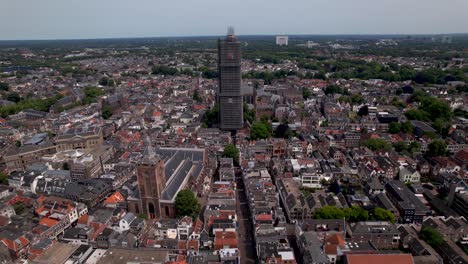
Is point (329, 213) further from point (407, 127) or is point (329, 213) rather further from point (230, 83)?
point (407, 127)

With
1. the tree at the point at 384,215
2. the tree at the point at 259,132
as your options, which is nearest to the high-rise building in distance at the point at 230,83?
the tree at the point at 259,132

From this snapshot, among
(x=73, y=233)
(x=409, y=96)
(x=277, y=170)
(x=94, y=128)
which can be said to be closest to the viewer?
(x=73, y=233)

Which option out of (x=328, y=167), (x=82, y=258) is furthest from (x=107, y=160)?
(x=328, y=167)

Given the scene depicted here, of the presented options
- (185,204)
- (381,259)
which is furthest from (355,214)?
(185,204)

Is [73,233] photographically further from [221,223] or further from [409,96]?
[409,96]

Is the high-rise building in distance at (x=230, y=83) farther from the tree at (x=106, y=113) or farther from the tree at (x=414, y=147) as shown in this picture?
the tree at (x=414, y=147)
